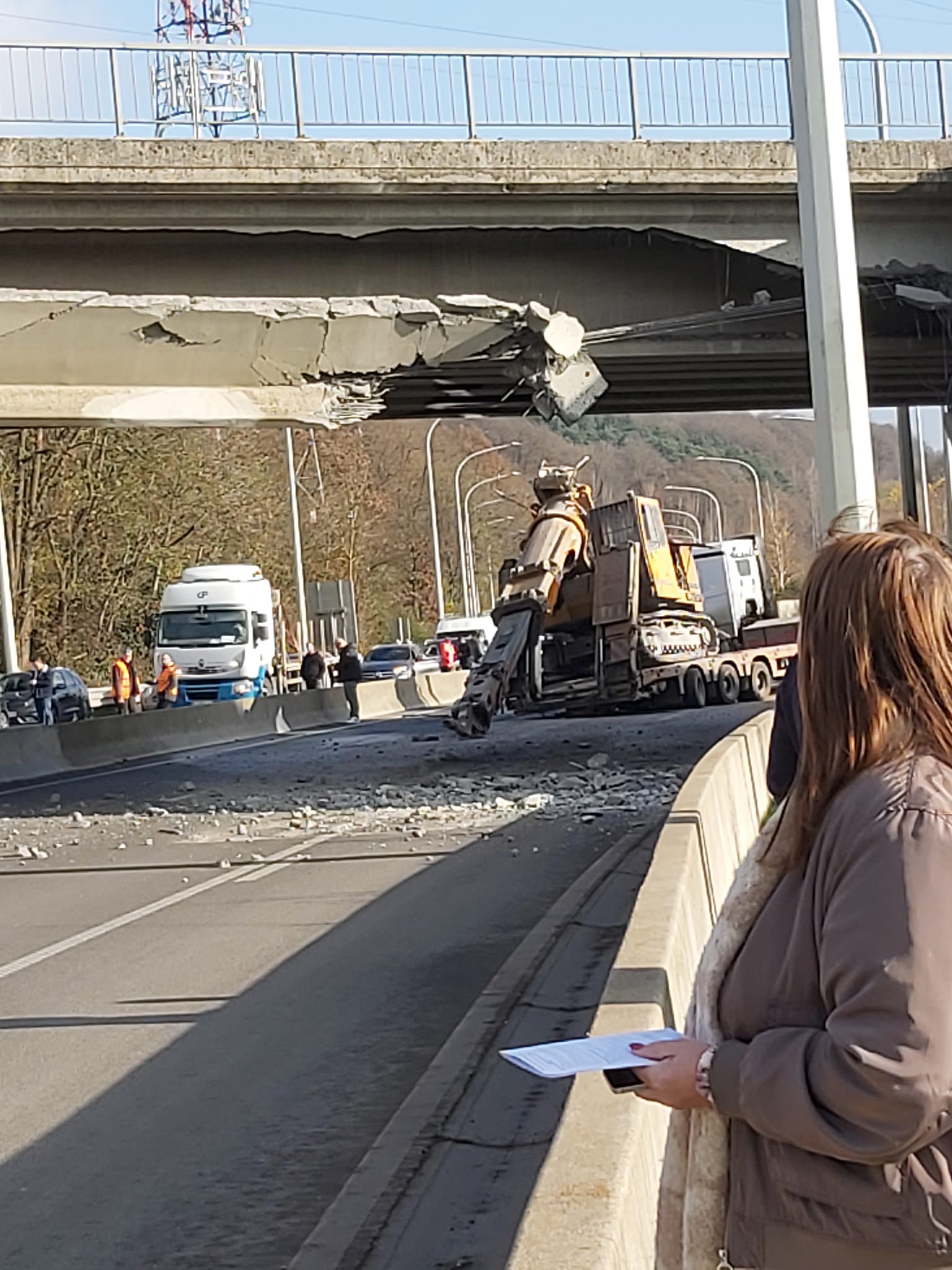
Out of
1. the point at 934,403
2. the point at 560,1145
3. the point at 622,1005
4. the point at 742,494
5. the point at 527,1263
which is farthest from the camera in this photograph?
the point at 742,494

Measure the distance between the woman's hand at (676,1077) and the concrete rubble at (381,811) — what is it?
12796 millimetres

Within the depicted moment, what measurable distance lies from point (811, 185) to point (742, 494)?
493 ft

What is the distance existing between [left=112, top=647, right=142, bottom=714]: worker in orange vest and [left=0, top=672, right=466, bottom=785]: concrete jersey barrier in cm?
407

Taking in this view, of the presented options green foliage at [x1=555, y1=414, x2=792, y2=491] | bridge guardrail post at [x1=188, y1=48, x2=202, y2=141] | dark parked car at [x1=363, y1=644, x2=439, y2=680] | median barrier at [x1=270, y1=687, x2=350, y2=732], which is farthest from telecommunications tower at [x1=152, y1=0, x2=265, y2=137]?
green foliage at [x1=555, y1=414, x2=792, y2=491]

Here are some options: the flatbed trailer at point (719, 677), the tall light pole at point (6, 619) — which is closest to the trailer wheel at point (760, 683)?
the flatbed trailer at point (719, 677)

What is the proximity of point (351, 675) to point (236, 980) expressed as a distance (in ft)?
124

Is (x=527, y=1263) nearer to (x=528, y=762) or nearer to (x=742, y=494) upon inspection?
(x=528, y=762)

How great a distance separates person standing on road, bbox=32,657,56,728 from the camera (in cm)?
3950

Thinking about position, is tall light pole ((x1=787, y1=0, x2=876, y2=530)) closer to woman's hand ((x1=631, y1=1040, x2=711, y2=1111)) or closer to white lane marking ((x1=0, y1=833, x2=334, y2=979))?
white lane marking ((x1=0, y1=833, x2=334, y2=979))

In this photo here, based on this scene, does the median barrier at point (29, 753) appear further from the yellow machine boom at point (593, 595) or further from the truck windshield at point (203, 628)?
the truck windshield at point (203, 628)

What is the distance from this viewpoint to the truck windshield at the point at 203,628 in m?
45.9

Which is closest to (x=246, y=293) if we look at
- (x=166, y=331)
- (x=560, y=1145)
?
(x=166, y=331)

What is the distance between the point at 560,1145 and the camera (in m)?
4.01

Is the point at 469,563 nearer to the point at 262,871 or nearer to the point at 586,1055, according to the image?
the point at 262,871
